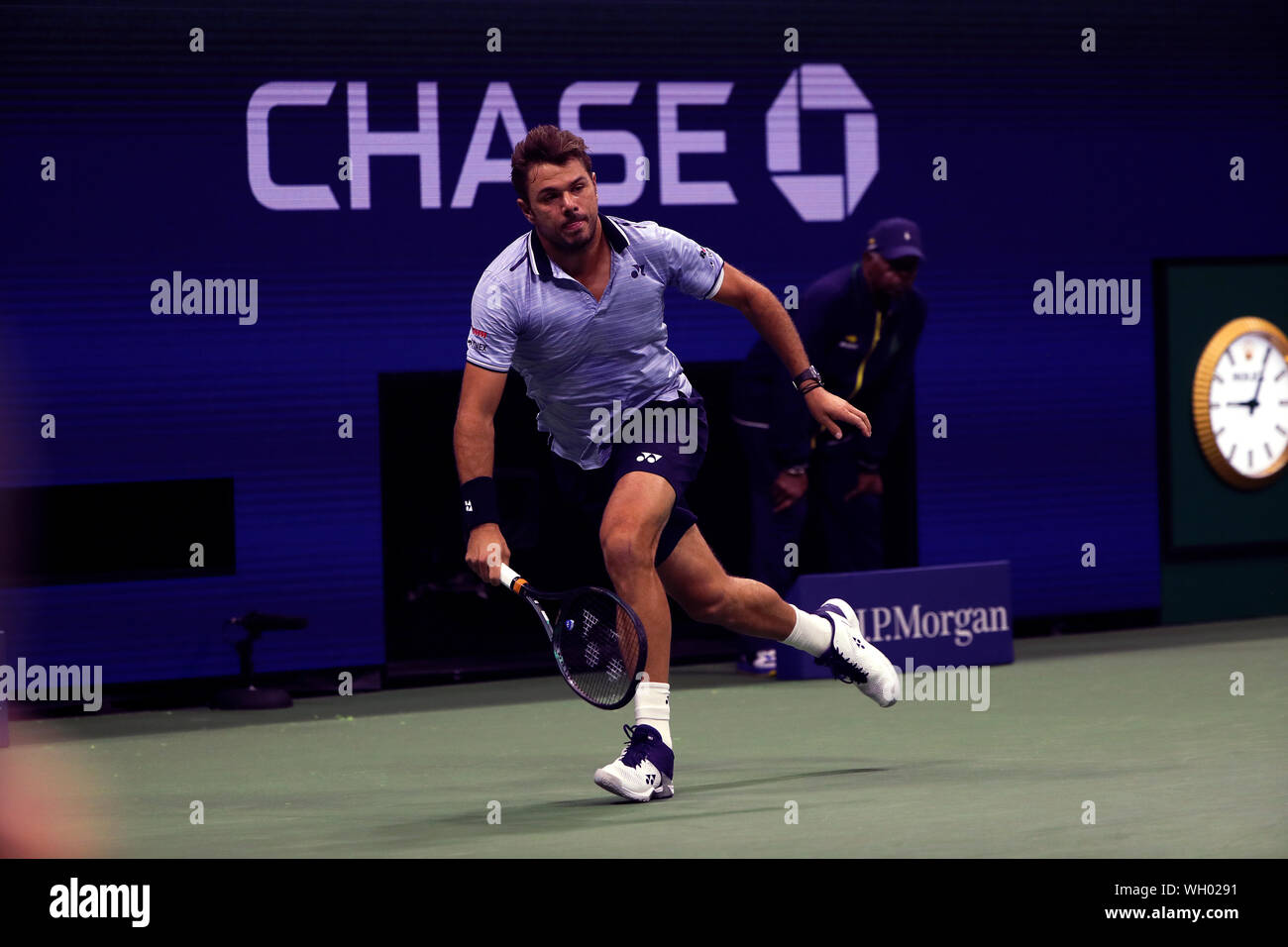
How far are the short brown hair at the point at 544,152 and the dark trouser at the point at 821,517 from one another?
353 centimetres

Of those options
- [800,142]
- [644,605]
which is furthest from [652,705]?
[800,142]

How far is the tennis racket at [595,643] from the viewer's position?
6.26 meters

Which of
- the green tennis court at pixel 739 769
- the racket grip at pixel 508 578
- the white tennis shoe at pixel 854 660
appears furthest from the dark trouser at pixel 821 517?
the racket grip at pixel 508 578

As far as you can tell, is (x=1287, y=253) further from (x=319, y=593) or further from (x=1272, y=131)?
(x=319, y=593)

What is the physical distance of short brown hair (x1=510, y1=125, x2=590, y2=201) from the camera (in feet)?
21.4

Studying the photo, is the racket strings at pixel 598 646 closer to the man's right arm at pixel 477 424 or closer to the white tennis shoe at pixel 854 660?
the man's right arm at pixel 477 424

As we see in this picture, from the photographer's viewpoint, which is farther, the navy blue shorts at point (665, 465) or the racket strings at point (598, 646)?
the navy blue shorts at point (665, 465)

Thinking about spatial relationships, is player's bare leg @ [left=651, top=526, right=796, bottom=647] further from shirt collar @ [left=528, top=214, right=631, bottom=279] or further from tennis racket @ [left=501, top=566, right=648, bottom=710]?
shirt collar @ [left=528, top=214, right=631, bottom=279]

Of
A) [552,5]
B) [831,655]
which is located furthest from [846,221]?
[831,655]

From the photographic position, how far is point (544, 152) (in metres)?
6.52

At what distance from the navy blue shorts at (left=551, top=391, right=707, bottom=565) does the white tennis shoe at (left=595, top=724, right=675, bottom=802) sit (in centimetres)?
55

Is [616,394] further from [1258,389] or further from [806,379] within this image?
[1258,389]

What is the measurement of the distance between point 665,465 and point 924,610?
11.3ft

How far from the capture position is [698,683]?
32.8 ft
